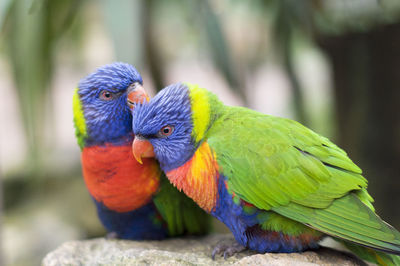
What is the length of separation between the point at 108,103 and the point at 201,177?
1.88ft

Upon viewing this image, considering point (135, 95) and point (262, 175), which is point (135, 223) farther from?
point (262, 175)

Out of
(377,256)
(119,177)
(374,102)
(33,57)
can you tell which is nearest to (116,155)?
(119,177)

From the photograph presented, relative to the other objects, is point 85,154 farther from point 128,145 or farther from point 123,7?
point 123,7

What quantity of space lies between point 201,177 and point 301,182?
0.39 m

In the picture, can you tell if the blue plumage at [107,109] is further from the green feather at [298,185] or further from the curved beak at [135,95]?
the green feather at [298,185]

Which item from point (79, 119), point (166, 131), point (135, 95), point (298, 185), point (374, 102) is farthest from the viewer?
point (374, 102)

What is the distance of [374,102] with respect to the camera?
10.4ft

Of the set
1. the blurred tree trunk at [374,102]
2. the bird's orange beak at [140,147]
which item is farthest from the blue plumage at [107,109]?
the blurred tree trunk at [374,102]

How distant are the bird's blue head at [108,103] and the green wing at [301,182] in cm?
45

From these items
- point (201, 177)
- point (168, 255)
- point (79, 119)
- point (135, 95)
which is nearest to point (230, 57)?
point (135, 95)

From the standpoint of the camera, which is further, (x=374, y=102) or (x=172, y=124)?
(x=374, y=102)

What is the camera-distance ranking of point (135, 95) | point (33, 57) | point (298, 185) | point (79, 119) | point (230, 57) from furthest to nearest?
point (33, 57)
point (230, 57)
point (79, 119)
point (135, 95)
point (298, 185)

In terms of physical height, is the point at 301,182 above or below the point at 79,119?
below

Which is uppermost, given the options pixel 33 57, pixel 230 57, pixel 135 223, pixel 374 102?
pixel 33 57
